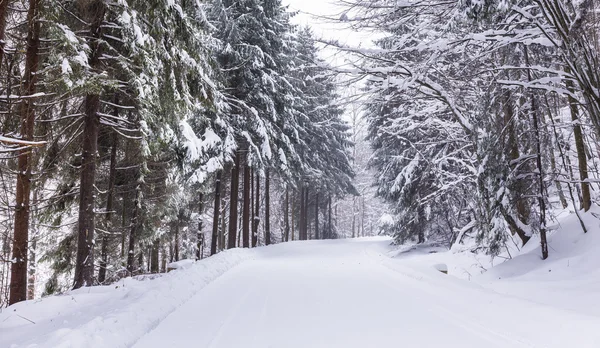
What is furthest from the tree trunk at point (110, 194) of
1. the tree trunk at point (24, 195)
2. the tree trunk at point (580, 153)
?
the tree trunk at point (580, 153)

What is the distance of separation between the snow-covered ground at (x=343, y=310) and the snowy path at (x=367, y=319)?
0.01m

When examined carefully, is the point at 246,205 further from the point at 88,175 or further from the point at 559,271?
the point at 559,271

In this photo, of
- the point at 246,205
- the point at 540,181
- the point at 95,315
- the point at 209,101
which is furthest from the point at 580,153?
the point at 246,205

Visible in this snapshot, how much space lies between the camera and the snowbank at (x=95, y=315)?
13.5ft

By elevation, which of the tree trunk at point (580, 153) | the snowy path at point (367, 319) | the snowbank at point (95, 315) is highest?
the tree trunk at point (580, 153)

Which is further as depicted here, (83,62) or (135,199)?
(135,199)

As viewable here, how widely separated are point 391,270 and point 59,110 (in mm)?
9991

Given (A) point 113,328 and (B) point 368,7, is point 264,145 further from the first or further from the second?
(A) point 113,328

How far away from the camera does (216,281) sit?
912 centimetres

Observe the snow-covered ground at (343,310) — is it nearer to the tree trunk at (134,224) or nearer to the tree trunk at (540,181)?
the tree trunk at (540,181)

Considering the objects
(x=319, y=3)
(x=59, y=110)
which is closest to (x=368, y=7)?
(x=319, y=3)

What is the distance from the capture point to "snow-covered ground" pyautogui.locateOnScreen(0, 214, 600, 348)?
4.36 meters

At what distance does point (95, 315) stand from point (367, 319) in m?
3.88

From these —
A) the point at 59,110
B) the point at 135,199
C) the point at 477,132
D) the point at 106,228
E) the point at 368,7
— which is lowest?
the point at 106,228
